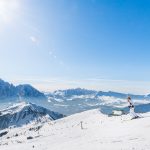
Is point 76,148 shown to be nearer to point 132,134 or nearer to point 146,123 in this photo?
point 132,134

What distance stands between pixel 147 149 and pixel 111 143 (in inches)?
200

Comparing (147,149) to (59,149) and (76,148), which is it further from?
(59,149)

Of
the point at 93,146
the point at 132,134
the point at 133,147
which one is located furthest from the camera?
the point at 132,134

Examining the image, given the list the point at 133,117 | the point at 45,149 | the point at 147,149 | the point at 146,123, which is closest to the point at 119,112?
the point at 133,117

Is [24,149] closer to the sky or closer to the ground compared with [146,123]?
closer to the ground

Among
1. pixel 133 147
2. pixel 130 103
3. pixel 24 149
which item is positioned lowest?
pixel 24 149

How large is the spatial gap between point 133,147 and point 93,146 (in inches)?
175

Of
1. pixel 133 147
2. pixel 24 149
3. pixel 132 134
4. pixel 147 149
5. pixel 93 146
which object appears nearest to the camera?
pixel 147 149

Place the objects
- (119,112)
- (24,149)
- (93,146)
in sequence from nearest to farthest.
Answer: (93,146) < (24,149) < (119,112)

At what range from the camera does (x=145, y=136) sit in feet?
81.1

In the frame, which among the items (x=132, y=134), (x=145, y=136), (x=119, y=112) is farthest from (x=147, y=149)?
(x=119, y=112)

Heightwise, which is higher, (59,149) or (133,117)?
(133,117)

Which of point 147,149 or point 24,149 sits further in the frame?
point 24,149

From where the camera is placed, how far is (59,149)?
25.8 meters
